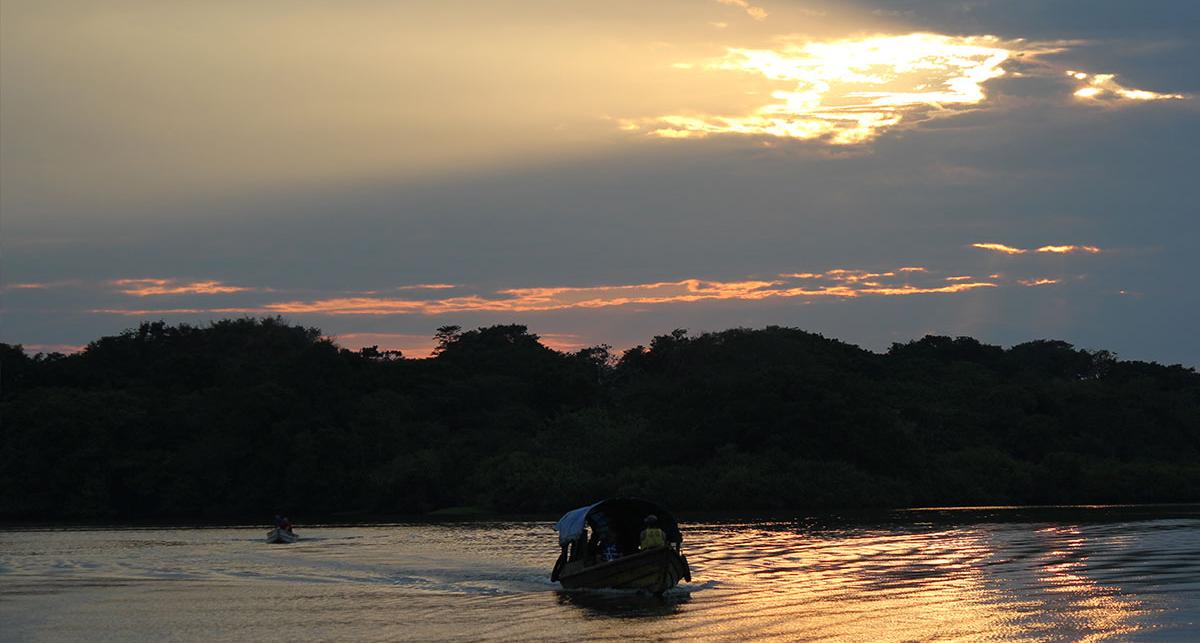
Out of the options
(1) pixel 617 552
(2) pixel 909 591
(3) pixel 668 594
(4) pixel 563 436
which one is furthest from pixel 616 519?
(4) pixel 563 436

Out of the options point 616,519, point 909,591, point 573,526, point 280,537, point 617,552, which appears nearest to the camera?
point 909,591

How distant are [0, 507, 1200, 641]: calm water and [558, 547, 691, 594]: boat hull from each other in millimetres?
455

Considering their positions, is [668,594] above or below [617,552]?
below

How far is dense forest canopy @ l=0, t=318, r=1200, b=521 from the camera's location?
7762cm

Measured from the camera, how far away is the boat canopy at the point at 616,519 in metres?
33.6

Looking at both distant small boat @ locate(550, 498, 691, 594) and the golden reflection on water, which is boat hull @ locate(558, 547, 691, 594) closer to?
distant small boat @ locate(550, 498, 691, 594)

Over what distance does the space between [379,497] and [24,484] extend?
22.2 m

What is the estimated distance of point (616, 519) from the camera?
3541 centimetres

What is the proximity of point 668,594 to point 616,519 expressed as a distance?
16.5 ft

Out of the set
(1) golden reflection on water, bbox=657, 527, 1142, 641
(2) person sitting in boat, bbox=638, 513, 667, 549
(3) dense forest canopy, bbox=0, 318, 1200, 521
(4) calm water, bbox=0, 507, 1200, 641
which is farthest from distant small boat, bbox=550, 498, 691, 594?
(3) dense forest canopy, bbox=0, 318, 1200, 521

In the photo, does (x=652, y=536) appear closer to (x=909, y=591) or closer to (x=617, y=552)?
(x=617, y=552)

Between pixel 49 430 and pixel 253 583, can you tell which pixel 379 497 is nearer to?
pixel 49 430

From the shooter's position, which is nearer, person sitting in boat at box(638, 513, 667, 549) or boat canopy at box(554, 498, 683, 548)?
person sitting in boat at box(638, 513, 667, 549)

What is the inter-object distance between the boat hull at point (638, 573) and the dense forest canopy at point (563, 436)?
42.9 m
